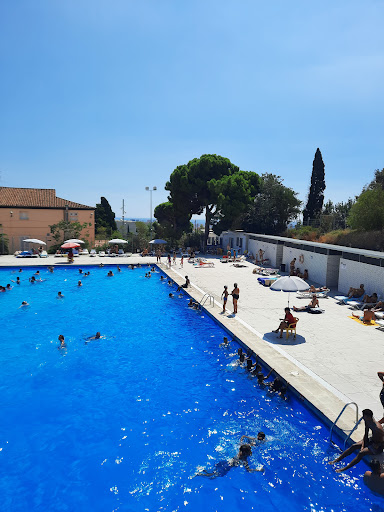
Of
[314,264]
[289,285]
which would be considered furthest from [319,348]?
[314,264]

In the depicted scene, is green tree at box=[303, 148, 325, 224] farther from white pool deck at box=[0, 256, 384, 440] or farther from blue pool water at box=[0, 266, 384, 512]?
blue pool water at box=[0, 266, 384, 512]

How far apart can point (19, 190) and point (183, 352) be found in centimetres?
3704

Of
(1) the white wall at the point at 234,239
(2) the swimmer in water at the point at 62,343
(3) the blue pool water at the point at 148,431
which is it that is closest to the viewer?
(3) the blue pool water at the point at 148,431

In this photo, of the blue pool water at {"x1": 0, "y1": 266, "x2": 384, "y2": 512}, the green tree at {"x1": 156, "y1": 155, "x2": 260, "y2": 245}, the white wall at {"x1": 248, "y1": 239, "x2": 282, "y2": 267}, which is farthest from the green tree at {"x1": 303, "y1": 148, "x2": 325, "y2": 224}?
the blue pool water at {"x1": 0, "y1": 266, "x2": 384, "y2": 512}

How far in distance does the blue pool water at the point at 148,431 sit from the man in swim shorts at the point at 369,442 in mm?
170

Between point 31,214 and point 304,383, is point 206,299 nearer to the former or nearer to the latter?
point 304,383

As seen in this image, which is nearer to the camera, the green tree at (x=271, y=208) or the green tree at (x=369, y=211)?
the green tree at (x=369, y=211)

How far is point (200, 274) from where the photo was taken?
25688 mm

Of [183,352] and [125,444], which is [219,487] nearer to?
[125,444]

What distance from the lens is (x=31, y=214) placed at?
126 feet

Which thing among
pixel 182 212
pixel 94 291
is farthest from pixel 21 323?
pixel 182 212

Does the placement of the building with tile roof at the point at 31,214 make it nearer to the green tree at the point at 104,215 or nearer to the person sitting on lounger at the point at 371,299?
the green tree at the point at 104,215

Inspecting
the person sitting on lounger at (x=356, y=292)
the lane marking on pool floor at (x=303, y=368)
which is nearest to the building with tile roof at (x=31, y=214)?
the person sitting on lounger at (x=356, y=292)

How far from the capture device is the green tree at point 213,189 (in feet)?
119
